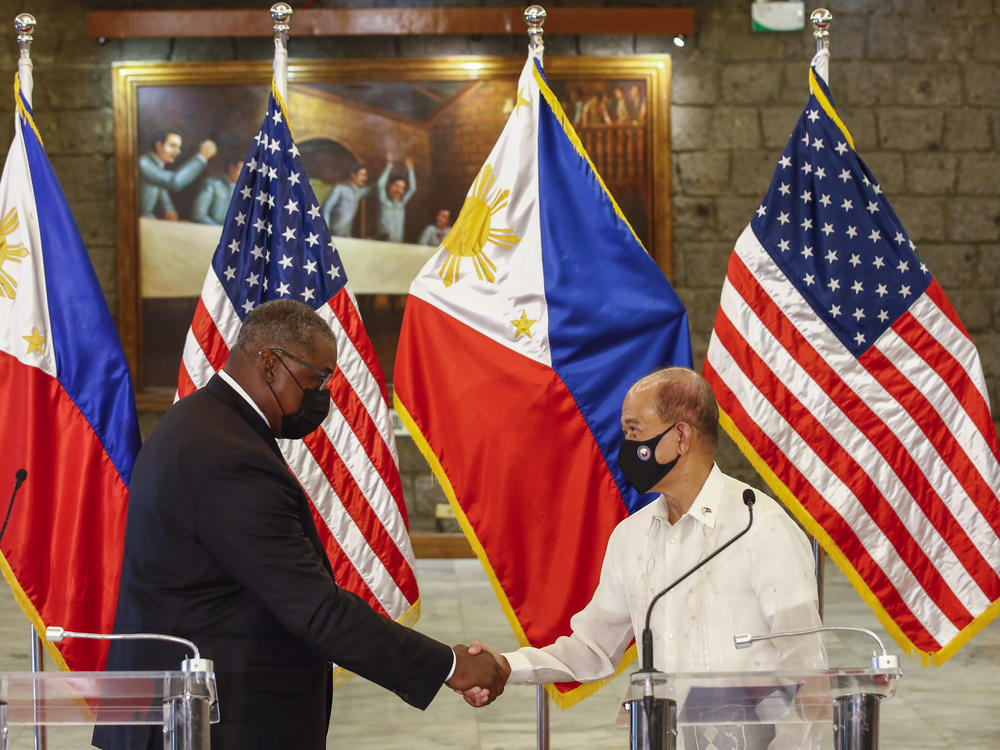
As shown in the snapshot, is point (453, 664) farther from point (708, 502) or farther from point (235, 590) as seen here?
point (708, 502)

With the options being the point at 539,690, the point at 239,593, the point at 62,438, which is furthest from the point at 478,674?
the point at 62,438

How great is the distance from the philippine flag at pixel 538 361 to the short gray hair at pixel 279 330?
3.11 ft

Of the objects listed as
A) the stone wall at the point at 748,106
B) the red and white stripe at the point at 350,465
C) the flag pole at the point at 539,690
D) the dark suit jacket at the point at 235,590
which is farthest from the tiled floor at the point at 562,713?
the stone wall at the point at 748,106

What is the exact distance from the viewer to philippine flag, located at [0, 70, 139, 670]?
3.78 m

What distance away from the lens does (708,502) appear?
2584mm

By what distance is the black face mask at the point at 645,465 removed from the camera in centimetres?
263

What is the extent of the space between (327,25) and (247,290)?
5.01 metres

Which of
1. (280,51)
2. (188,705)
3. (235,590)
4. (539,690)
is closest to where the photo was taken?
(188,705)

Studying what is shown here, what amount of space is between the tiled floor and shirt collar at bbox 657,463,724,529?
212 centimetres

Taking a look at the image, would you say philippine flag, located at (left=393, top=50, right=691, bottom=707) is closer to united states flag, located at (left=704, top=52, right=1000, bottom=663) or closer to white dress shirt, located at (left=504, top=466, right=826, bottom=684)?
united states flag, located at (left=704, top=52, right=1000, bottom=663)

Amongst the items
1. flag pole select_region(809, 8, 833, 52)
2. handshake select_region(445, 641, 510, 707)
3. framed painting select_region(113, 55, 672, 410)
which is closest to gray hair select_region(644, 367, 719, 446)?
handshake select_region(445, 641, 510, 707)

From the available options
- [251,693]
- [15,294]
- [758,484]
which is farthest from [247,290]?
[758,484]

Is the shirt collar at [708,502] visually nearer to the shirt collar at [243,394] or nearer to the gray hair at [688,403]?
the gray hair at [688,403]

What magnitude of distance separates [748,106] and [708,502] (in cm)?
664
